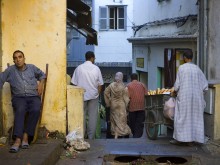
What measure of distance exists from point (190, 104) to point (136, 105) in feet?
10.7

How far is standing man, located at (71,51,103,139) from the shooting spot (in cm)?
944

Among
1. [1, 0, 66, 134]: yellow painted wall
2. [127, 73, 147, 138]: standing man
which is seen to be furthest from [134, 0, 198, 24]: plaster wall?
[1, 0, 66, 134]: yellow painted wall

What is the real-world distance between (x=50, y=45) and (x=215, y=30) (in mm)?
3780

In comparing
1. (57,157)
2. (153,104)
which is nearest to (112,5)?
(153,104)

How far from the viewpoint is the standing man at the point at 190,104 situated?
807 cm

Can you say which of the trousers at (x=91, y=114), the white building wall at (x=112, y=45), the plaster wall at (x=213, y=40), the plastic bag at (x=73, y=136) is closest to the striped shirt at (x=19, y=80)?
the plastic bag at (x=73, y=136)

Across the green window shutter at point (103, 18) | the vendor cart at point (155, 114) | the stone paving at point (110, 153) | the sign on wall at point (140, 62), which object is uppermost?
the green window shutter at point (103, 18)

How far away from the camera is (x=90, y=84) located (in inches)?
371

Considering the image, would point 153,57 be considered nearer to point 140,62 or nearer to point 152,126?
point 140,62

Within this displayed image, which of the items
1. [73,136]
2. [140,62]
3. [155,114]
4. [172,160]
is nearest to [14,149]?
[73,136]

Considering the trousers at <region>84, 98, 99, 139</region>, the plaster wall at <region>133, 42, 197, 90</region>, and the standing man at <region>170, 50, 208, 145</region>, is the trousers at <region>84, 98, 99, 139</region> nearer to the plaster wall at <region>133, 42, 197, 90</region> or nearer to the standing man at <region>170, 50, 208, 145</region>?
the standing man at <region>170, 50, 208, 145</region>

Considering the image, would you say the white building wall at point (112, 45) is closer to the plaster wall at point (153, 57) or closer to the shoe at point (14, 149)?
the plaster wall at point (153, 57)

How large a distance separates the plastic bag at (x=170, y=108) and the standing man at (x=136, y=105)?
2731 mm

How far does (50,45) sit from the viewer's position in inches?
314
